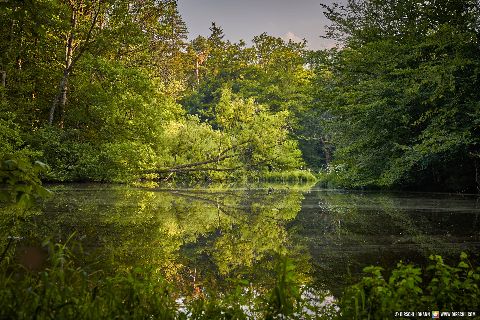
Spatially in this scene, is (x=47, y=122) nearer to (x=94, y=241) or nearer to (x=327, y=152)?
(x=94, y=241)

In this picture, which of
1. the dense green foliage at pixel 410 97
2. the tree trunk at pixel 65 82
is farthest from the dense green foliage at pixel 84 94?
the dense green foliage at pixel 410 97

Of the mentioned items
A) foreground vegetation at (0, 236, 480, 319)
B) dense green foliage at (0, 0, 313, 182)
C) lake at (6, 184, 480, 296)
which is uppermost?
dense green foliage at (0, 0, 313, 182)

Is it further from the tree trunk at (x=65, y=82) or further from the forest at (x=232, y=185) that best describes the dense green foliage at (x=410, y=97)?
the tree trunk at (x=65, y=82)

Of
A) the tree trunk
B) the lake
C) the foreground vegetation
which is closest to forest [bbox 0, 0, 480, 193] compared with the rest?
the tree trunk

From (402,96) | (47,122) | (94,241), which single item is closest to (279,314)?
(94,241)

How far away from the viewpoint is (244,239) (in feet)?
18.0

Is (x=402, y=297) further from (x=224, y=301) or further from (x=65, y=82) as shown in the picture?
(x=65, y=82)

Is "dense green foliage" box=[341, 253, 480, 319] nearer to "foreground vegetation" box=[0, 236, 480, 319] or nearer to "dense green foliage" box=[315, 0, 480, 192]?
"foreground vegetation" box=[0, 236, 480, 319]

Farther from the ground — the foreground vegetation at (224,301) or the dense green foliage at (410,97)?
the dense green foliage at (410,97)

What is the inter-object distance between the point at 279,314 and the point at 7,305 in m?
1.35

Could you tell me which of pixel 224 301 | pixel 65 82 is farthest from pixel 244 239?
pixel 65 82

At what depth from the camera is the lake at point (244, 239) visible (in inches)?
150

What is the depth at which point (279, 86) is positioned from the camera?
1794 inches

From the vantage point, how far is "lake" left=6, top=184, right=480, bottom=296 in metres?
3.80
